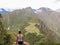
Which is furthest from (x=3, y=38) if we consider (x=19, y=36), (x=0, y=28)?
(x=19, y=36)

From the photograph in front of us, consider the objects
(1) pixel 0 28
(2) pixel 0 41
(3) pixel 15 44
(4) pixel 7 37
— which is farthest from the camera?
(1) pixel 0 28

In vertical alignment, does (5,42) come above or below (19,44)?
below

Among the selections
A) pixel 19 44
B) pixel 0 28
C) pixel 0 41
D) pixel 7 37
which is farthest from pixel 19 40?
pixel 0 28

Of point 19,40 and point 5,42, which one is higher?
point 19,40

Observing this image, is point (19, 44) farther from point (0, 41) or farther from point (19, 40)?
point (0, 41)

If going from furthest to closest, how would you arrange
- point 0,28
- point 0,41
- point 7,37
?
point 0,28 → point 7,37 → point 0,41

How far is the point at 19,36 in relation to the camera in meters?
19.2

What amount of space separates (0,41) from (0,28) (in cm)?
1939

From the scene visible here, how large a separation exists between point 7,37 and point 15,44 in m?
49.3

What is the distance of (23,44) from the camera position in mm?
18844

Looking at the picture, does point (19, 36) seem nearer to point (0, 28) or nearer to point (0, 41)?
point (0, 41)

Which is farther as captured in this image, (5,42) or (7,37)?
(7,37)

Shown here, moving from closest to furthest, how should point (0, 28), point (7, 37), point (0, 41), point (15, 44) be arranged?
point (15, 44) → point (0, 41) → point (7, 37) → point (0, 28)

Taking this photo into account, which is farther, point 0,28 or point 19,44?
point 0,28
